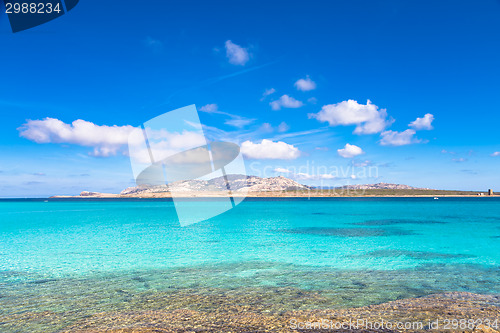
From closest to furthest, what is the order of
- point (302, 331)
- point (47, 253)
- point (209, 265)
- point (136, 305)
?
1. point (302, 331)
2. point (136, 305)
3. point (209, 265)
4. point (47, 253)

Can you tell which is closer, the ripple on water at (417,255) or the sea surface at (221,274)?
the sea surface at (221,274)

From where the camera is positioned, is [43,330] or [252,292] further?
[252,292]

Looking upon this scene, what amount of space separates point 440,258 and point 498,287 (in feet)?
20.2

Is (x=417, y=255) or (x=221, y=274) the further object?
(x=417, y=255)

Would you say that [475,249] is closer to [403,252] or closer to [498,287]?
[403,252]

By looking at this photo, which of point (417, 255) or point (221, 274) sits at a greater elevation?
point (221, 274)

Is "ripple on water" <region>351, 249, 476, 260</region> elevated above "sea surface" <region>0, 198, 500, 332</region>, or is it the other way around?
"sea surface" <region>0, 198, 500, 332</region>

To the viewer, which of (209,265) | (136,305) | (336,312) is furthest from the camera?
(209,265)

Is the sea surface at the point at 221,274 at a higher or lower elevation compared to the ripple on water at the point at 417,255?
higher

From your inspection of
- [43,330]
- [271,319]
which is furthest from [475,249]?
[43,330]

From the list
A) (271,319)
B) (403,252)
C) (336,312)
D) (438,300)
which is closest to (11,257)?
(271,319)

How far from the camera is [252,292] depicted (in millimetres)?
10094

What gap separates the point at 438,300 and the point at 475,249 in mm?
13515

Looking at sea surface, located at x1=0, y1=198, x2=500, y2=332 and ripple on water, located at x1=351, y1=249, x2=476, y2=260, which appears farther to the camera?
ripple on water, located at x1=351, y1=249, x2=476, y2=260
